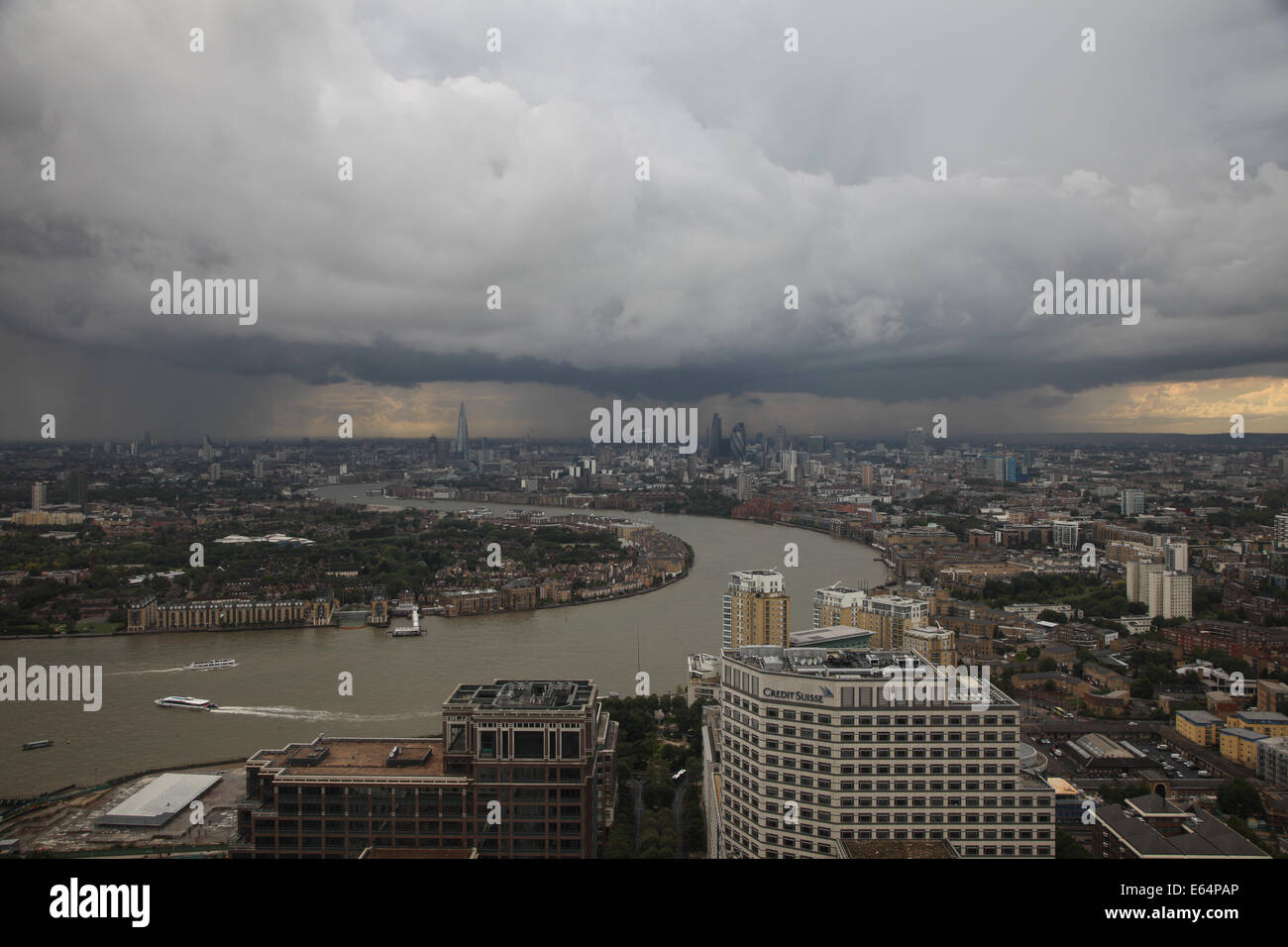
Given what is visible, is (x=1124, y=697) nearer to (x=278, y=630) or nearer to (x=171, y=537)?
(x=278, y=630)

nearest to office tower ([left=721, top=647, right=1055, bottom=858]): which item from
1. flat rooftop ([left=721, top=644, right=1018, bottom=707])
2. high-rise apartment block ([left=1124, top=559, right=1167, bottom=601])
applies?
flat rooftop ([left=721, top=644, right=1018, bottom=707])

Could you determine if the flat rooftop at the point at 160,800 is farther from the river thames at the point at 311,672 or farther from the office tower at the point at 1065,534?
the office tower at the point at 1065,534

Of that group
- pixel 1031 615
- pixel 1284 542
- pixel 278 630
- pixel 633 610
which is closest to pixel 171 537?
pixel 278 630

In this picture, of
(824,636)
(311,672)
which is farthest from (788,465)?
(824,636)

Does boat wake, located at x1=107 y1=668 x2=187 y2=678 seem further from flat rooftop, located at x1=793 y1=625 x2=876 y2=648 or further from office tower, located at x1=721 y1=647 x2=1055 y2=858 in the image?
office tower, located at x1=721 y1=647 x2=1055 y2=858
